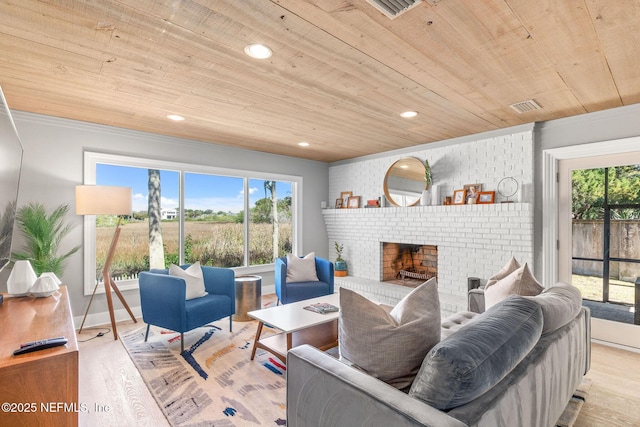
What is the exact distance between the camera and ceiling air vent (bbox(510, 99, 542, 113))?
9.39 ft

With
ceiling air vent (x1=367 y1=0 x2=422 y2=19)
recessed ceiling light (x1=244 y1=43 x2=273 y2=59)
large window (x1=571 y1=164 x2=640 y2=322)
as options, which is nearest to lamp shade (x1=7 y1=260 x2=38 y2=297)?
recessed ceiling light (x1=244 y1=43 x2=273 y2=59)

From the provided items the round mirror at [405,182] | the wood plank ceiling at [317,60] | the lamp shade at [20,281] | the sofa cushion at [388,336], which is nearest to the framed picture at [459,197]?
the round mirror at [405,182]

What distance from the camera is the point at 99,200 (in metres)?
3.20

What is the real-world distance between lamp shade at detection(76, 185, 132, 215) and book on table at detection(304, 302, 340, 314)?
7.01 ft

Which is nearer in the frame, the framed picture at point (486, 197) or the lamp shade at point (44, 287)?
the lamp shade at point (44, 287)

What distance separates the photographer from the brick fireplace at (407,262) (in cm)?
482

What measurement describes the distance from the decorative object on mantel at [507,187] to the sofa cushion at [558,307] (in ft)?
6.10

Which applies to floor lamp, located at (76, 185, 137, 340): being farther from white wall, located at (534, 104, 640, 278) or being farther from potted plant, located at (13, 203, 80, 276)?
white wall, located at (534, 104, 640, 278)

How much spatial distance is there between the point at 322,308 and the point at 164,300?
1.43m

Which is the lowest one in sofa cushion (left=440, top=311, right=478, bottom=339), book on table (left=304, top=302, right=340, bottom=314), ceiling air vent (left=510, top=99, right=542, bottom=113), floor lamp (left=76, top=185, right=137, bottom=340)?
book on table (left=304, top=302, right=340, bottom=314)

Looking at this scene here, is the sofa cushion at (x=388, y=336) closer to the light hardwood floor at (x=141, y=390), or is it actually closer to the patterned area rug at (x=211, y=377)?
the patterned area rug at (x=211, y=377)

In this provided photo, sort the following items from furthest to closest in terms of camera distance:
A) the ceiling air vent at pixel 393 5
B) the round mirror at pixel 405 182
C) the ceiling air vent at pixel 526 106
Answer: the round mirror at pixel 405 182 → the ceiling air vent at pixel 526 106 → the ceiling air vent at pixel 393 5

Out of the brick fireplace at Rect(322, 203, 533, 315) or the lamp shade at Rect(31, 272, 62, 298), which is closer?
the lamp shade at Rect(31, 272, 62, 298)

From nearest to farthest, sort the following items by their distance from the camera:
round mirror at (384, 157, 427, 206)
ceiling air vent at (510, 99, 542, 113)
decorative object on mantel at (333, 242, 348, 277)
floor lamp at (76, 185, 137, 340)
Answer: ceiling air vent at (510, 99, 542, 113)
floor lamp at (76, 185, 137, 340)
round mirror at (384, 157, 427, 206)
decorative object on mantel at (333, 242, 348, 277)
